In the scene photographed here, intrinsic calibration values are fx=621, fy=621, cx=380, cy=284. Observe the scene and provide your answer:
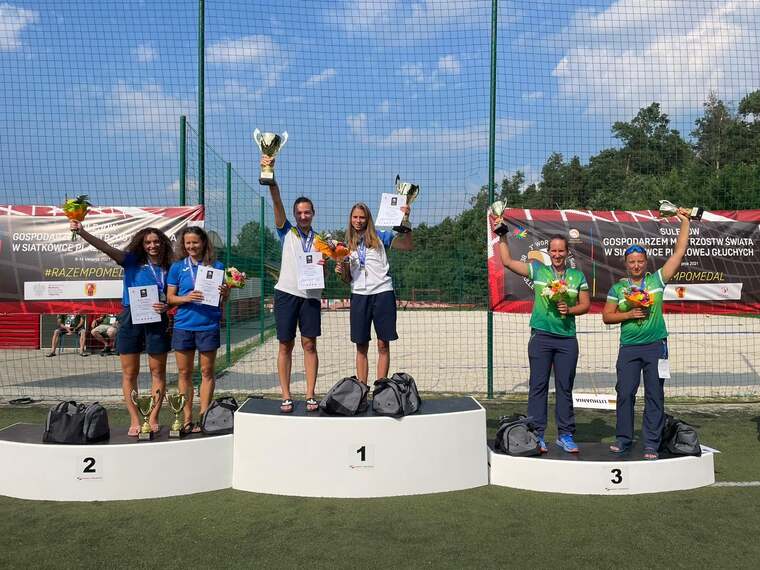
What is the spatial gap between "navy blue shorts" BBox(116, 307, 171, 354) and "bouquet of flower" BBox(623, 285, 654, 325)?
10.6 ft

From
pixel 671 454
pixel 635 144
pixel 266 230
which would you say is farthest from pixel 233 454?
pixel 266 230

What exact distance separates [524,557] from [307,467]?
1.52 m

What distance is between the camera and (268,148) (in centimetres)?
432

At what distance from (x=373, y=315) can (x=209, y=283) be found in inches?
47.9

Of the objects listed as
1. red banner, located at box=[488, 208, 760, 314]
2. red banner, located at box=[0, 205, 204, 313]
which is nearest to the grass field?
red banner, located at box=[488, 208, 760, 314]

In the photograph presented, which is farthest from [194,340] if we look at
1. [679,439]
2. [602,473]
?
[679,439]

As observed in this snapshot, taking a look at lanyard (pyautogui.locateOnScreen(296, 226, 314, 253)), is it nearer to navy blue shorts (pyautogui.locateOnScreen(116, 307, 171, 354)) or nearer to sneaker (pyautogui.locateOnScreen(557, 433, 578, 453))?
navy blue shorts (pyautogui.locateOnScreen(116, 307, 171, 354))

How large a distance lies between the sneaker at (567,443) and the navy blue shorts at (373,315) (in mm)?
1402

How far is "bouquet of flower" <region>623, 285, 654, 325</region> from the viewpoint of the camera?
13.7 ft

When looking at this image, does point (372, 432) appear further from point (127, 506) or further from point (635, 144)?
point (635, 144)

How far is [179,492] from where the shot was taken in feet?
13.4

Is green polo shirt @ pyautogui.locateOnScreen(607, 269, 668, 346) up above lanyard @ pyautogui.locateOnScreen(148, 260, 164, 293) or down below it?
below

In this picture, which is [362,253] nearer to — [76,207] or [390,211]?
[390,211]

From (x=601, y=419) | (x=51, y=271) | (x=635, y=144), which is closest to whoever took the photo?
(x=601, y=419)
